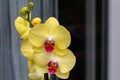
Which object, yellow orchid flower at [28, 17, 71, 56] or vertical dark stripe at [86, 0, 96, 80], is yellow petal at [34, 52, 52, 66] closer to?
A: yellow orchid flower at [28, 17, 71, 56]

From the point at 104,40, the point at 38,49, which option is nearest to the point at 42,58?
the point at 38,49

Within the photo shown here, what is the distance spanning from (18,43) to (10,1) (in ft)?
0.55

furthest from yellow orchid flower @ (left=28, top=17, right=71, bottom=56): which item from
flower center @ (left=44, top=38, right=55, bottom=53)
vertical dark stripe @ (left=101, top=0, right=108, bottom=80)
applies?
vertical dark stripe @ (left=101, top=0, right=108, bottom=80)

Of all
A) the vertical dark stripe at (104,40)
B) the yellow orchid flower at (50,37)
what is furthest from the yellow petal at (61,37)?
the vertical dark stripe at (104,40)

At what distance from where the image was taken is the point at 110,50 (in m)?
1.59

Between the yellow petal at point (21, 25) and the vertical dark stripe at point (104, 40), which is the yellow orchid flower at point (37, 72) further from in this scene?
the vertical dark stripe at point (104, 40)

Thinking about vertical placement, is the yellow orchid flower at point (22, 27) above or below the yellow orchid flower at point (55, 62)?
above

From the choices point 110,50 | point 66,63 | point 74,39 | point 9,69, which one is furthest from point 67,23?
point 66,63

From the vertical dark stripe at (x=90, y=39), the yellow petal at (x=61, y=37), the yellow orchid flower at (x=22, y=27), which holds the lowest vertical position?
the vertical dark stripe at (x=90, y=39)

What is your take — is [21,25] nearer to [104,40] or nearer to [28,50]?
[28,50]

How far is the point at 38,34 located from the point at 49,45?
0.12 feet

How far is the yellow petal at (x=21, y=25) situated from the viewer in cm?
84

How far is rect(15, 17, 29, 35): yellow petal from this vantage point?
0.84 meters

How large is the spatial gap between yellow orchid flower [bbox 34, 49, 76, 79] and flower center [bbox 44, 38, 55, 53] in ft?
0.05
